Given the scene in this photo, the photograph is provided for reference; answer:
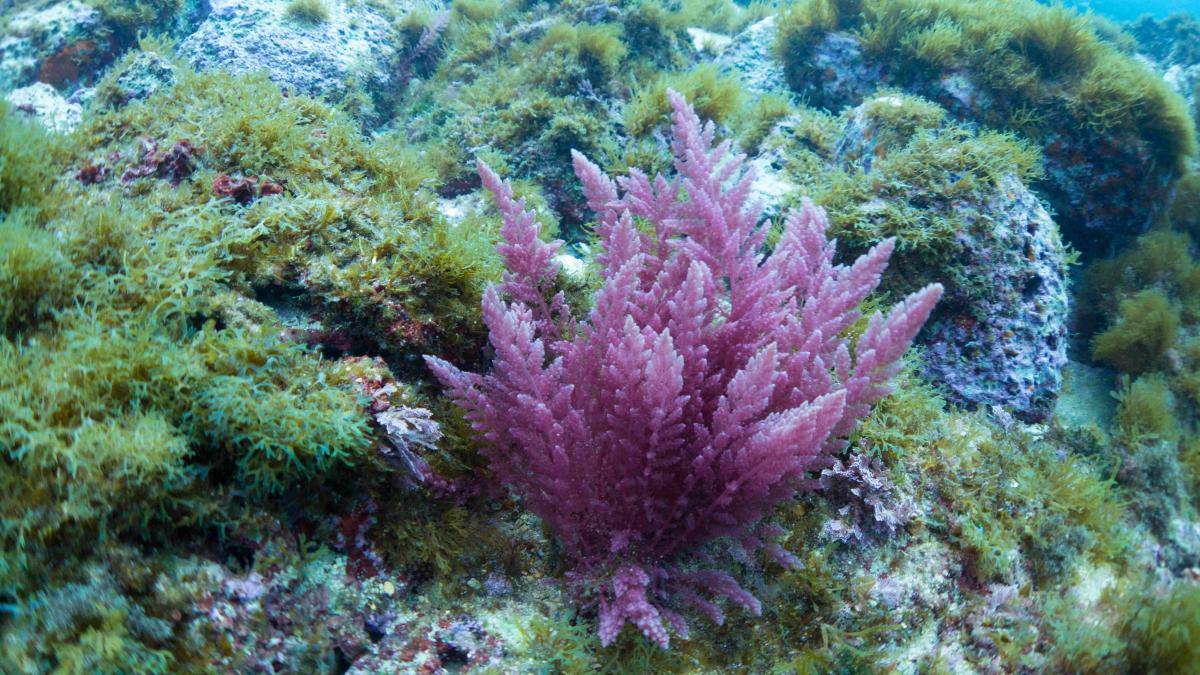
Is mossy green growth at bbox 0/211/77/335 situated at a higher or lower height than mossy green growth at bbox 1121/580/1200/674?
higher

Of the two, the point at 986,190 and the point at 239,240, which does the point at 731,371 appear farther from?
the point at 986,190

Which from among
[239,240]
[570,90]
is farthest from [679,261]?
[570,90]

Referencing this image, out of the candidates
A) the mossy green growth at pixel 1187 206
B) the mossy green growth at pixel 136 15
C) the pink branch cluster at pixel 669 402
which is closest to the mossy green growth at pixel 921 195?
the pink branch cluster at pixel 669 402

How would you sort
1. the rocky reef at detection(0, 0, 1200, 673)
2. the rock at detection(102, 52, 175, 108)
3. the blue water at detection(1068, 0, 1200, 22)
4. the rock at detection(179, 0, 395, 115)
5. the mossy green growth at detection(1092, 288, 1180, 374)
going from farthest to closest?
the blue water at detection(1068, 0, 1200, 22) < the rock at detection(179, 0, 395, 115) < the mossy green growth at detection(1092, 288, 1180, 374) < the rock at detection(102, 52, 175, 108) < the rocky reef at detection(0, 0, 1200, 673)

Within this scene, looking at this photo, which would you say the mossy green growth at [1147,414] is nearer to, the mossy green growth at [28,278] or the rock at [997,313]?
the rock at [997,313]

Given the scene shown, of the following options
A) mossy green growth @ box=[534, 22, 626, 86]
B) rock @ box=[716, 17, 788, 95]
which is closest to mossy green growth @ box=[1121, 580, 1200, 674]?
mossy green growth @ box=[534, 22, 626, 86]

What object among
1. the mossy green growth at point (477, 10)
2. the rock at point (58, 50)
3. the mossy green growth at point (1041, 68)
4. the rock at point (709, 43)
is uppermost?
the mossy green growth at point (1041, 68)

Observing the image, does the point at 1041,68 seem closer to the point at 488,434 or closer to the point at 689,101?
the point at 689,101

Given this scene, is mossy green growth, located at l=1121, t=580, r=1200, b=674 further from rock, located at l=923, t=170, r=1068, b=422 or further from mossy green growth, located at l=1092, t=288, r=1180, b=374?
mossy green growth, located at l=1092, t=288, r=1180, b=374
